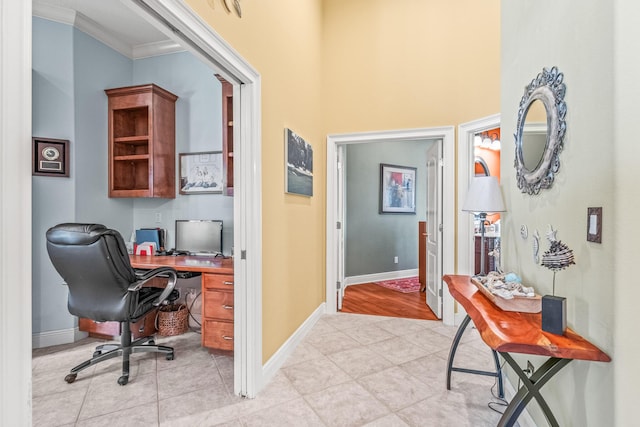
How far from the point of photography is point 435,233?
3.44 metres

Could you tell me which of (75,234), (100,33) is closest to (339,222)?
(75,234)

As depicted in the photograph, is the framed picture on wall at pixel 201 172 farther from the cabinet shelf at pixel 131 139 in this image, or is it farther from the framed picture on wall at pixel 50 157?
the framed picture on wall at pixel 50 157

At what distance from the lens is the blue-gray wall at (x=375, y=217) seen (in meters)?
5.07

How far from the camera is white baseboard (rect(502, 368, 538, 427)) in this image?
1.60 m

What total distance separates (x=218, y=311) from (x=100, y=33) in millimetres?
3002

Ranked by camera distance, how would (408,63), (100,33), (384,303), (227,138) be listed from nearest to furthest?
(227,138)
(100,33)
(408,63)
(384,303)

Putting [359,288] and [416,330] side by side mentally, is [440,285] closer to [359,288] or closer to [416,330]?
[416,330]

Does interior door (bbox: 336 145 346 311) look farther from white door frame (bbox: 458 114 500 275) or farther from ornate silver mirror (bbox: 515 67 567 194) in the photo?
ornate silver mirror (bbox: 515 67 567 194)

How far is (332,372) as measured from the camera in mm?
2240

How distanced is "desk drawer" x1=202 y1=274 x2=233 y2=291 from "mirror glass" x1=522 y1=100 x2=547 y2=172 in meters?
2.15

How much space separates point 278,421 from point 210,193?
227 cm

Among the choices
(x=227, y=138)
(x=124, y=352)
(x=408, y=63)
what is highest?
(x=408, y=63)

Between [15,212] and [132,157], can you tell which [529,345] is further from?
[132,157]

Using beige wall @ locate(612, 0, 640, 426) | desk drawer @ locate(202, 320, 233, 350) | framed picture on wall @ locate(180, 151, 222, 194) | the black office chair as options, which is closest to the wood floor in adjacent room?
desk drawer @ locate(202, 320, 233, 350)
